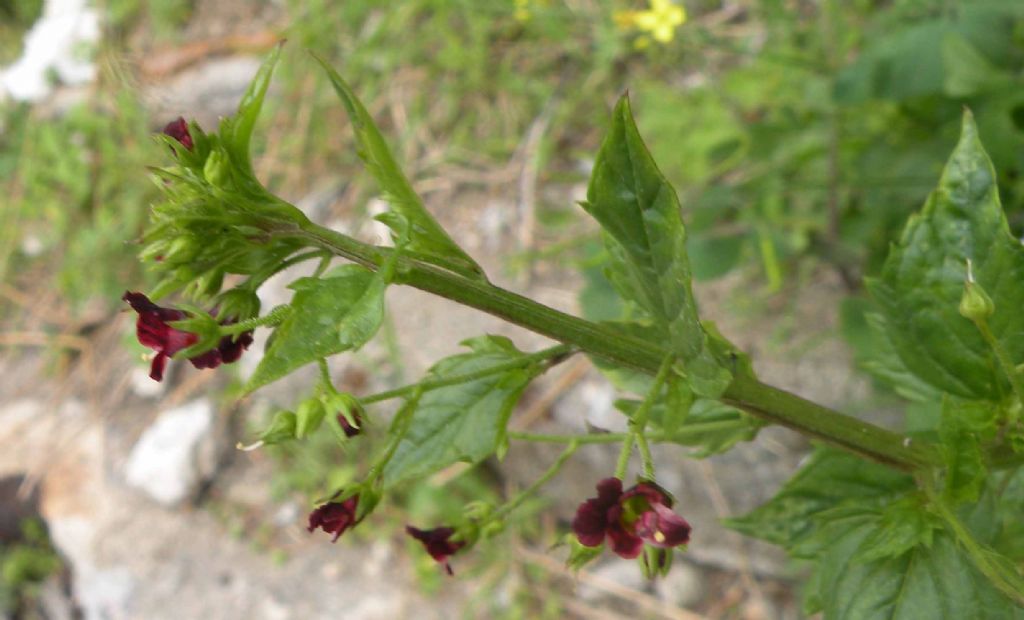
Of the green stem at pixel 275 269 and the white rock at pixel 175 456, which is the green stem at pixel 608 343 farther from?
the white rock at pixel 175 456

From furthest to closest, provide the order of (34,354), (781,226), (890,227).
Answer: (34,354) < (781,226) < (890,227)

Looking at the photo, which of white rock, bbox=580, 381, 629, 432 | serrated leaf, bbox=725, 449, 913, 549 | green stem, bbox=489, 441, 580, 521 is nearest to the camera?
green stem, bbox=489, 441, 580, 521

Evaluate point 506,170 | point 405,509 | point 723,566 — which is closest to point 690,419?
point 723,566

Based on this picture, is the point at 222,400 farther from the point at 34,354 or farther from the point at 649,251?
the point at 649,251

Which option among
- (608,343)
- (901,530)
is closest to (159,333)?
(608,343)

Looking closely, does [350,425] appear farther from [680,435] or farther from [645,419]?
[680,435]

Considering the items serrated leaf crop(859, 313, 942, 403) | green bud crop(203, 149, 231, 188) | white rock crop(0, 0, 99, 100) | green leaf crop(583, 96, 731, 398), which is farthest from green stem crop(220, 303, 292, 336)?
white rock crop(0, 0, 99, 100)

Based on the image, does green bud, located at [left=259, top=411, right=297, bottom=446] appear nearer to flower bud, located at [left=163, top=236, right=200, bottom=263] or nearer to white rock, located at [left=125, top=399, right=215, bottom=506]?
flower bud, located at [left=163, top=236, right=200, bottom=263]
